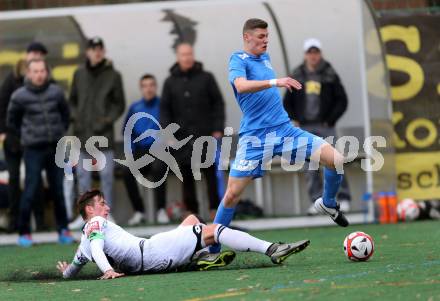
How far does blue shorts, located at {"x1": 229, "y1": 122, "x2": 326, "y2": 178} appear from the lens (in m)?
10.3

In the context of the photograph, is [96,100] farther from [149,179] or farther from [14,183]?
[14,183]

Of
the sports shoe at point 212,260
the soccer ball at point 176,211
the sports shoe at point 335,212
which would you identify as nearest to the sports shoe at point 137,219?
the soccer ball at point 176,211

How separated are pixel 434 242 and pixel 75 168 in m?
6.11

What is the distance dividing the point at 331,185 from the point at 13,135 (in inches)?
233

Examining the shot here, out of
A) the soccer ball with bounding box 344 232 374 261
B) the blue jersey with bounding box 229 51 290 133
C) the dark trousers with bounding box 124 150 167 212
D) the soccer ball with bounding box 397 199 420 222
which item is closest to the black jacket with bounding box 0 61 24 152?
the dark trousers with bounding box 124 150 167 212

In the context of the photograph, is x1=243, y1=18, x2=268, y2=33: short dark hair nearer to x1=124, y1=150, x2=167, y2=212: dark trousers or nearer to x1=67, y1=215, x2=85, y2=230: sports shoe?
x1=124, y1=150, x2=167, y2=212: dark trousers

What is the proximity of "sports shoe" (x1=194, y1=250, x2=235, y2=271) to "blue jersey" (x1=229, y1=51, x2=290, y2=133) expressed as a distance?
124 cm

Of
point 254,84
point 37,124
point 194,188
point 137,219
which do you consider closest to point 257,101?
point 254,84

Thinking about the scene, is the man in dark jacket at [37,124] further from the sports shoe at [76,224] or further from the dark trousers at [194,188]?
the dark trousers at [194,188]

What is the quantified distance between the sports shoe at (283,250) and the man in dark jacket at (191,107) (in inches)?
237

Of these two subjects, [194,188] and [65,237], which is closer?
[65,237]

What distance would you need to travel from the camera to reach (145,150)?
1627 centimetres

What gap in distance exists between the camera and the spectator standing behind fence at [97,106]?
52.2 ft

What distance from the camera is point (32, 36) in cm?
1678
